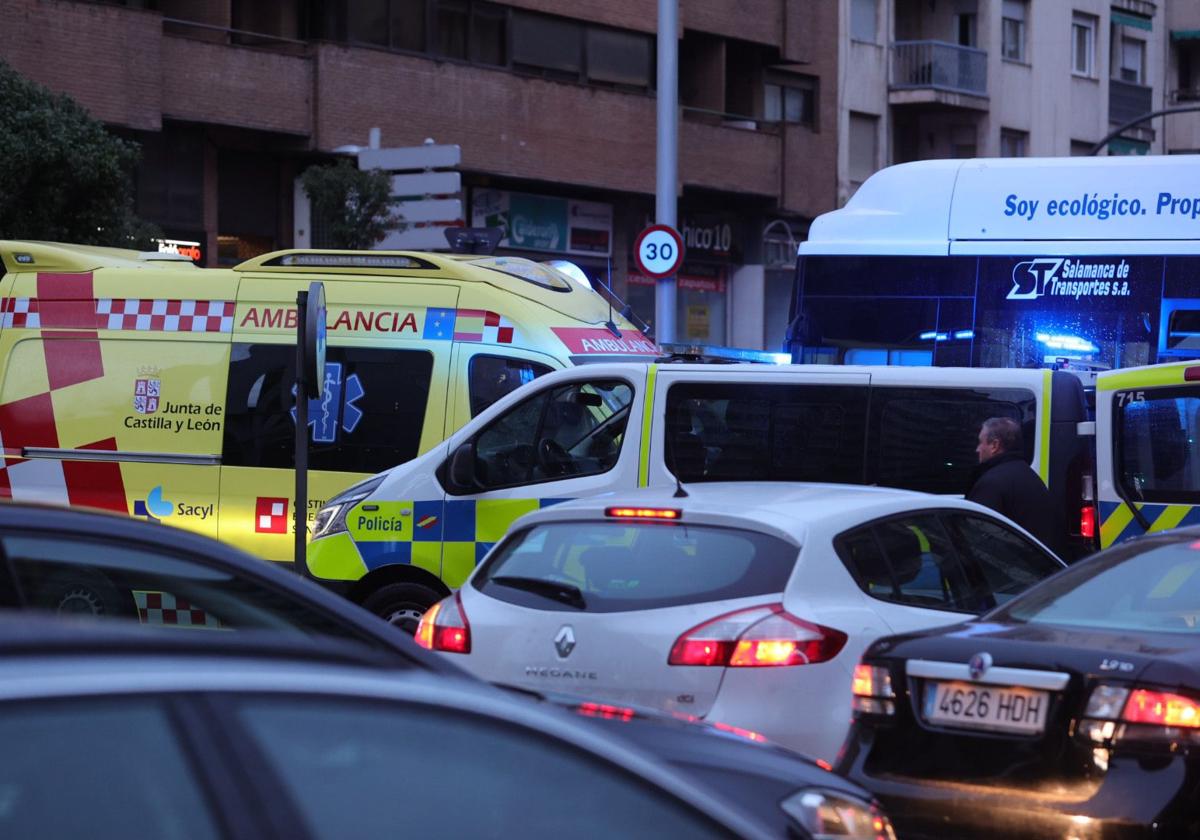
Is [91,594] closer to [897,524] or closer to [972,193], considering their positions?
[897,524]

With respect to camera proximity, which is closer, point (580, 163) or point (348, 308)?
point (348, 308)

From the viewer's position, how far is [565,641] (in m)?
6.20

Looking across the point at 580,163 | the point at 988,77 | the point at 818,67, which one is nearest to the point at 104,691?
the point at 580,163

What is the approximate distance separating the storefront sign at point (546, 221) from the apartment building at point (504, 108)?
0.05 metres

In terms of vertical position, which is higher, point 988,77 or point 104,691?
point 988,77

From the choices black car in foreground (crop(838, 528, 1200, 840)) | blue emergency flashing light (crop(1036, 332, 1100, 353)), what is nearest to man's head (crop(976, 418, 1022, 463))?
black car in foreground (crop(838, 528, 1200, 840))

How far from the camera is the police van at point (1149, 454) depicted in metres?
9.81

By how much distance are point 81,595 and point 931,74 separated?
40171 mm

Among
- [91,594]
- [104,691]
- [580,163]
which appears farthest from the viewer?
[580,163]

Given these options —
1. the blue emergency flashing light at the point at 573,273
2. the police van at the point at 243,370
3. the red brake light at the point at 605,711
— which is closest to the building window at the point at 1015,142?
the blue emergency flashing light at the point at 573,273

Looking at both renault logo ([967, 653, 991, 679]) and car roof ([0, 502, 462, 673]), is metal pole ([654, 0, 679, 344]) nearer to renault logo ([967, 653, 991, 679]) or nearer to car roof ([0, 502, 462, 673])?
renault logo ([967, 653, 991, 679])

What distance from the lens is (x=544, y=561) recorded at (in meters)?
6.55

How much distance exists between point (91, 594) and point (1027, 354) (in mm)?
13663

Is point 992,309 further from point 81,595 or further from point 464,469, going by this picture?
point 81,595
